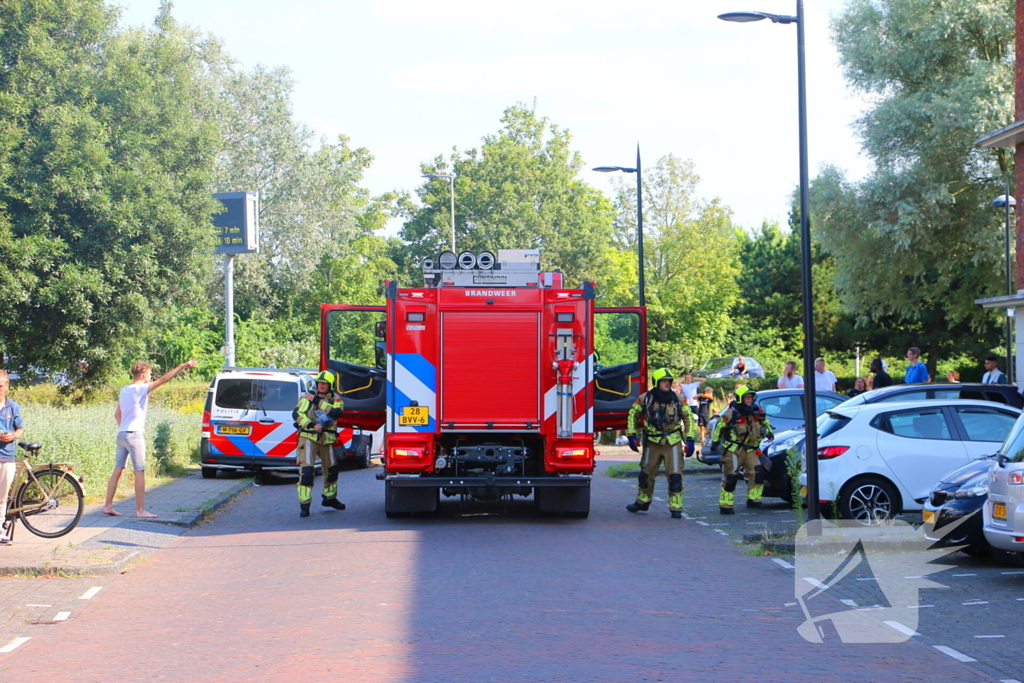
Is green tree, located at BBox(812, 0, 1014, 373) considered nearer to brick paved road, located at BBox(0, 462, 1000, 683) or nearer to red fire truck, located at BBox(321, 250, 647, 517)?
red fire truck, located at BBox(321, 250, 647, 517)

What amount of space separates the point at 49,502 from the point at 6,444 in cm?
76

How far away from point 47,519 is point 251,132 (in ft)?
131

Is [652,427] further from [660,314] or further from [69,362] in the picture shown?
[660,314]

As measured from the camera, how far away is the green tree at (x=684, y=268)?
44.4 meters

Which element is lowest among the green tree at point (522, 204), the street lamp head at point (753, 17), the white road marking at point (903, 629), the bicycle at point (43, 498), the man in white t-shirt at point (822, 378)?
the white road marking at point (903, 629)

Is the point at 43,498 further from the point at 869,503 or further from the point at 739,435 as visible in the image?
the point at 869,503

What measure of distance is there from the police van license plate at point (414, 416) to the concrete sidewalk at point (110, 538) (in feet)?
9.15

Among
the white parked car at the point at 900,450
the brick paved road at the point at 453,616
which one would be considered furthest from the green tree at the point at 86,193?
the white parked car at the point at 900,450

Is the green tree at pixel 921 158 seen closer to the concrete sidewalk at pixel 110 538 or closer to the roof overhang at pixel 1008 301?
the roof overhang at pixel 1008 301

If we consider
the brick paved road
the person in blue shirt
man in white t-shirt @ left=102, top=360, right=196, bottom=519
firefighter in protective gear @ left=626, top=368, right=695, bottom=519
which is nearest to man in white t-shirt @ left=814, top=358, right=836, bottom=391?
the person in blue shirt

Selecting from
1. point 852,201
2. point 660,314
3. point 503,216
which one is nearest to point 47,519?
point 852,201

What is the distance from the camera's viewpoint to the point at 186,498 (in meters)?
15.8

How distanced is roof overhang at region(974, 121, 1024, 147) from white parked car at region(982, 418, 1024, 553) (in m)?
14.1

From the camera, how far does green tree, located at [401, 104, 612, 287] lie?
199 ft
